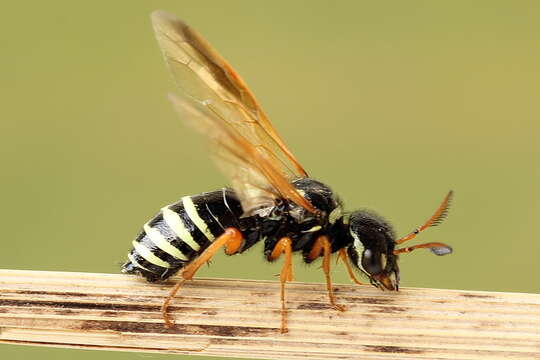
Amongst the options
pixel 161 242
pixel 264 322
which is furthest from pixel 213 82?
pixel 264 322

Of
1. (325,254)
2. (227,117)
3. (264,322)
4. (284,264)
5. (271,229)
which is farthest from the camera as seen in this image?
(227,117)

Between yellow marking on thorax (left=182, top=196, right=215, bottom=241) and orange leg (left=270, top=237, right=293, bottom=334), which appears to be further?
yellow marking on thorax (left=182, top=196, right=215, bottom=241)

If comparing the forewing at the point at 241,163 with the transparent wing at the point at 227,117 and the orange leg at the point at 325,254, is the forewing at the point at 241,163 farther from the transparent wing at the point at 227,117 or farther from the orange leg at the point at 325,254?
the orange leg at the point at 325,254

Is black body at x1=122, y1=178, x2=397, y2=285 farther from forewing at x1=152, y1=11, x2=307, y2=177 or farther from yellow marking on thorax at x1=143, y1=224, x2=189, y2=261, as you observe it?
forewing at x1=152, y1=11, x2=307, y2=177

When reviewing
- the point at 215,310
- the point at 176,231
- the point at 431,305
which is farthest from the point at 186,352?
the point at 431,305

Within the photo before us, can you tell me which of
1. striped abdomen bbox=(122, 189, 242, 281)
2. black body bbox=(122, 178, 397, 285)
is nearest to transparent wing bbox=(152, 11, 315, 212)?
black body bbox=(122, 178, 397, 285)

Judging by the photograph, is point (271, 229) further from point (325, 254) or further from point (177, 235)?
point (177, 235)

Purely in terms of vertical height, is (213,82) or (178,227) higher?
(213,82)

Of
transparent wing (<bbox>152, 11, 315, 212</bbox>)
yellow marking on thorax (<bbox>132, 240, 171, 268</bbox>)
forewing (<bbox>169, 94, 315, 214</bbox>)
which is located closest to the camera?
forewing (<bbox>169, 94, 315, 214</bbox>)
